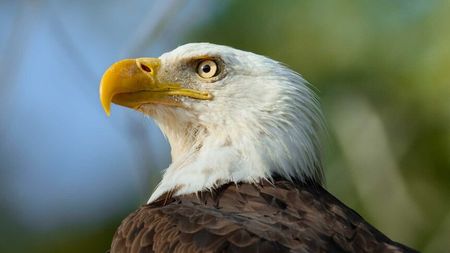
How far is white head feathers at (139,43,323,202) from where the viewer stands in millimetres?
6793

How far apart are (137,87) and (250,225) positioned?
5.15 feet

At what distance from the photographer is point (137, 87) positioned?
6.99 metres

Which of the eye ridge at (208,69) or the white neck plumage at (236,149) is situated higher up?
the eye ridge at (208,69)

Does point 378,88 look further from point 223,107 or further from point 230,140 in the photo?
point 230,140

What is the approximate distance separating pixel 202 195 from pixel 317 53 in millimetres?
8259

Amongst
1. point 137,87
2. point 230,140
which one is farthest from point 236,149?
point 137,87

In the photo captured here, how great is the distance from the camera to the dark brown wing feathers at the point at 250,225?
559cm

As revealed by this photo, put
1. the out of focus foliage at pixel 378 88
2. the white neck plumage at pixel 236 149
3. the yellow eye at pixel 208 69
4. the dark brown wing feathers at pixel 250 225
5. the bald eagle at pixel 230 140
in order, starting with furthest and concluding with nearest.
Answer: the out of focus foliage at pixel 378 88 → the yellow eye at pixel 208 69 → the white neck plumage at pixel 236 149 → the bald eagle at pixel 230 140 → the dark brown wing feathers at pixel 250 225

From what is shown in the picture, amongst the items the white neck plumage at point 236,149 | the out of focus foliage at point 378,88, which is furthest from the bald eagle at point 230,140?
the out of focus foliage at point 378,88

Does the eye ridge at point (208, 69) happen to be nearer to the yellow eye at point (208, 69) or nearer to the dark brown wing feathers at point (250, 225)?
the yellow eye at point (208, 69)

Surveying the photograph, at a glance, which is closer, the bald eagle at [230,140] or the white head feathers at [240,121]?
the bald eagle at [230,140]

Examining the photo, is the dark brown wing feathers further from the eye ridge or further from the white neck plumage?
the eye ridge

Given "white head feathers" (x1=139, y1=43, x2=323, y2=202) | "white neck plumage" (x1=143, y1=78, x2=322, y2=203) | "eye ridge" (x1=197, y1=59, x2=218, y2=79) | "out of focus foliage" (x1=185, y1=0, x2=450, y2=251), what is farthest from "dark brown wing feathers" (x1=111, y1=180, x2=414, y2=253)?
"out of focus foliage" (x1=185, y1=0, x2=450, y2=251)

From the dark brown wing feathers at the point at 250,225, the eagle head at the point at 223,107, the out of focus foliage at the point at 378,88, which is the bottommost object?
the out of focus foliage at the point at 378,88
